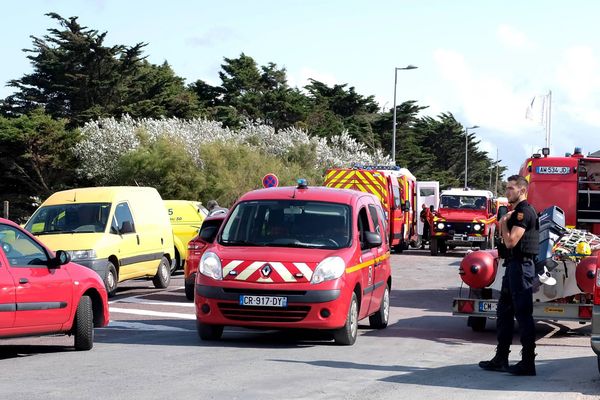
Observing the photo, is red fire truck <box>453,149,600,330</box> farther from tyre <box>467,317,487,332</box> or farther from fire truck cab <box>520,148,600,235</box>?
fire truck cab <box>520,148,600,235</box>

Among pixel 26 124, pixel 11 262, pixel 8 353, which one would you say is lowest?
pixel 8 353

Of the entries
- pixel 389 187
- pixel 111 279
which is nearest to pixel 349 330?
pixel 111 279

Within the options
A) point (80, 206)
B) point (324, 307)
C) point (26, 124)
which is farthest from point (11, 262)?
point (26, 124)

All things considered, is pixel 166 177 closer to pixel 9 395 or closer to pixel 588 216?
pixel 588 216

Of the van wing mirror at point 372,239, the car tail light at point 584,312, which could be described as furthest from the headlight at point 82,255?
the car tail light at point 584,312

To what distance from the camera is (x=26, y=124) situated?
6147 centimetres

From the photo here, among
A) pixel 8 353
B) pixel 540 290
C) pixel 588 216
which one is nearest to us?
pixel 8 353

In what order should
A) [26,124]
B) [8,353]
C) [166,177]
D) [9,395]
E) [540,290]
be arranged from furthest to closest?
1. [26,124]
2. [166,177]
3. [540,290]
4. [8,353]
5. [9,395]

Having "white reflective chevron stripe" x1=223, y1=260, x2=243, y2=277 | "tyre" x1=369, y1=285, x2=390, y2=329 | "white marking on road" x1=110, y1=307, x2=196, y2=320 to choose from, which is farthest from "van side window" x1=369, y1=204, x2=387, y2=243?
"white marking on road" x1=110, y1=307, x2=196, y2=320

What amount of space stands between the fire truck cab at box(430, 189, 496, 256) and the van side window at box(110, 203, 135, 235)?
20257mm

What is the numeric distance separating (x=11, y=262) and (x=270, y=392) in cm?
355

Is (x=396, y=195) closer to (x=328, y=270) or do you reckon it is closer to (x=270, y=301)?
(x=328, y=270)

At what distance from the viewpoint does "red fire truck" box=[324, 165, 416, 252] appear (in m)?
37.3

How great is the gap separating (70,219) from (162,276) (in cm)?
298
